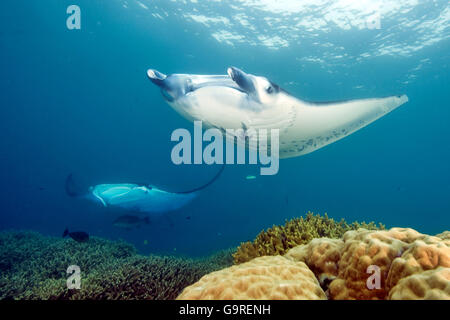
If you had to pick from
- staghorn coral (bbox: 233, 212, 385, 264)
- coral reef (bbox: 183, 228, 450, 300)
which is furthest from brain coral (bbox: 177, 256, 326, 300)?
staghorn coral (bbox: 233, 212, 385, 264)

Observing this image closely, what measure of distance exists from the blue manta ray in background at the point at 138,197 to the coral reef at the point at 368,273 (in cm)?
805

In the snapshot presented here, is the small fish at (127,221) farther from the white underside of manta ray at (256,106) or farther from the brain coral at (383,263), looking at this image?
the brain coral at (383,263)

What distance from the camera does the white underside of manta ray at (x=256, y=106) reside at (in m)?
3.24

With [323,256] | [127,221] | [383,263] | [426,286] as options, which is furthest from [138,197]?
[426,286]

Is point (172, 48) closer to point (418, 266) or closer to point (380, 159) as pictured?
point (418, 266)

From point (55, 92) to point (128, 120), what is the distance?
51.8 feet

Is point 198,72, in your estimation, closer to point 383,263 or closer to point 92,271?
point 92,271

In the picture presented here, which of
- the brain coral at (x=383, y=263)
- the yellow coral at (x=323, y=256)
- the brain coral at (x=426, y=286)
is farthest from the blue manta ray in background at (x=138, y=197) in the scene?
the brain coral at (x=426, y=286)

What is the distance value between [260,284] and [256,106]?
2466 mm

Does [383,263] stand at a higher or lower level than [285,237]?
higher

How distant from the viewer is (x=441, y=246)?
1.71 meters

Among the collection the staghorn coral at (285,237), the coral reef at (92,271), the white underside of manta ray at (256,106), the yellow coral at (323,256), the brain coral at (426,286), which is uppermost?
the white underside of manta ray at (256,106)

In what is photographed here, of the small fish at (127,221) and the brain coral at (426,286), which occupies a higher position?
the brain coral at (426,286)

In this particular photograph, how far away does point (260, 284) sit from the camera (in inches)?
70.5
